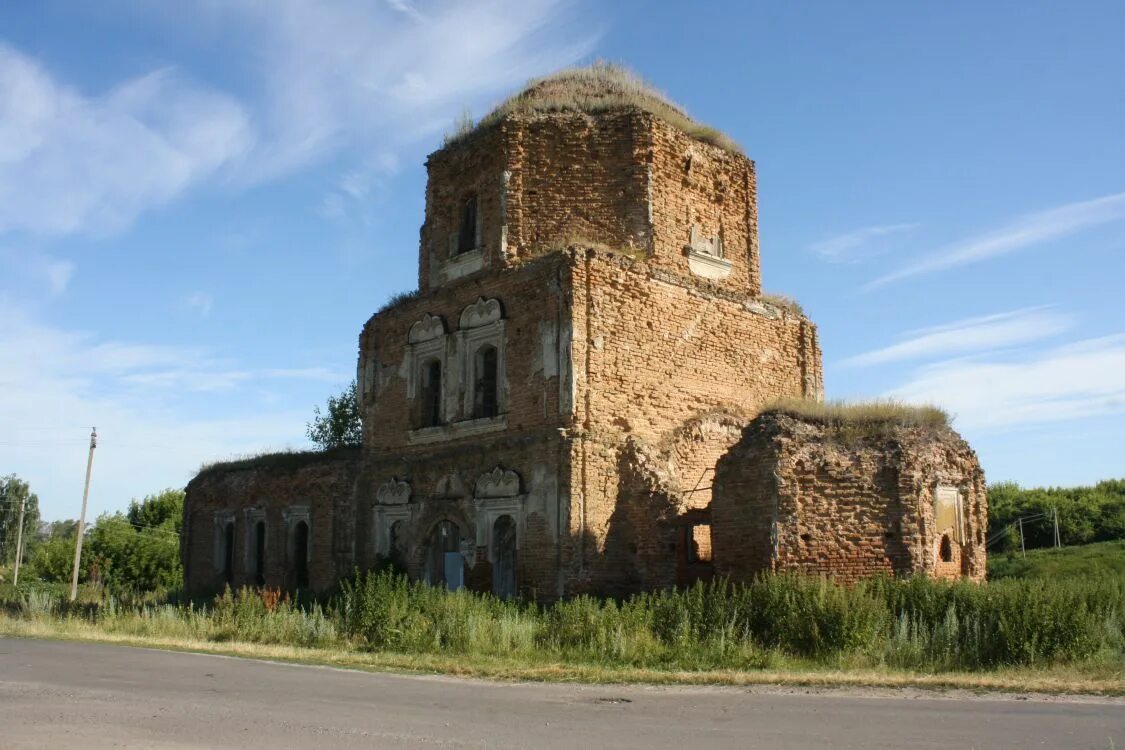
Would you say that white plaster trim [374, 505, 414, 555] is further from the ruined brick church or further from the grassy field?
the grassy field

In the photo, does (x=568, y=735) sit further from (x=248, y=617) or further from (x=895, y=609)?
(x=248, y=617)

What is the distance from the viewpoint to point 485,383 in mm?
17750

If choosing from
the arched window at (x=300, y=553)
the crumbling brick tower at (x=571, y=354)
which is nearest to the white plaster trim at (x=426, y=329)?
the crumbling brick tower at (x=571, y=354)

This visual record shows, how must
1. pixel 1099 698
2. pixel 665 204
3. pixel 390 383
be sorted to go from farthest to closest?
1. pixel 390 383
2. pixel 665 204
3. pixel 1099 698

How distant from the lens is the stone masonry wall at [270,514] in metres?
20.0

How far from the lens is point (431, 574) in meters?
17.6

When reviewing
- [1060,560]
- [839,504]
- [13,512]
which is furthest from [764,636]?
[13,512]

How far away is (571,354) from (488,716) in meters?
8.50

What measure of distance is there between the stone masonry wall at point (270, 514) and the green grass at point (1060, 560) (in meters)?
24.4

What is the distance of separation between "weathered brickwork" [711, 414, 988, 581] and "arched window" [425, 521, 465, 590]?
5.24m

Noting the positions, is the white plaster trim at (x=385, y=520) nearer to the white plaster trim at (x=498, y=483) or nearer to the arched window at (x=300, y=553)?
the white plaster trim at (x=498, y=483)

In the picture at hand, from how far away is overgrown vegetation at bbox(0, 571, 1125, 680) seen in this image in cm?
1051

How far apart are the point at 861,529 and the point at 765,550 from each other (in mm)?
1356

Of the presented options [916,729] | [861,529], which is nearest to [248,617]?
[861,529]
